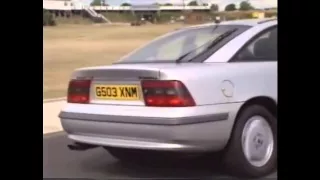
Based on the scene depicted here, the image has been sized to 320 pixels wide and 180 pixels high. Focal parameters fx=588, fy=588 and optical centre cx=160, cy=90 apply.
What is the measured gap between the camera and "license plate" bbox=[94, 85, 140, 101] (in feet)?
14.9

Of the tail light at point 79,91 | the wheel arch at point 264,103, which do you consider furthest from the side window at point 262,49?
the tail light at point 79,91

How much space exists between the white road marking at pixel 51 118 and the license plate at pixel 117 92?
301 cm

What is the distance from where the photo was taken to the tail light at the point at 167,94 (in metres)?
4.36

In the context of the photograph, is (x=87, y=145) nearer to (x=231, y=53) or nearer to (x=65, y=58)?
(x=231, y=53)

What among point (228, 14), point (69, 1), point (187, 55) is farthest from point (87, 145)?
point (69, 1)

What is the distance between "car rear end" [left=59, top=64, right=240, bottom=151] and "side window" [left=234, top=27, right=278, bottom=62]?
647 mm

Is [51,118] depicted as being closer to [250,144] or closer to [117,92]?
[117,92]

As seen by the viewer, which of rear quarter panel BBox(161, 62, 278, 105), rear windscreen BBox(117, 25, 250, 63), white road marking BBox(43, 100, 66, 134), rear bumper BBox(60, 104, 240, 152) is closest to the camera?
rear bumper BBox(60, 104, 240, 152)

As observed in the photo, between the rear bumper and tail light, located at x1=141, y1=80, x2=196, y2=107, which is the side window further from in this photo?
tail light, located at x1=141, y1=80, x2=196, y2=107

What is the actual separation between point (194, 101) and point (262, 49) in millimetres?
1072

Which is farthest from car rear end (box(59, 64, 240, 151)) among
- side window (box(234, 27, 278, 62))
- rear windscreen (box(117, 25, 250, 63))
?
side window (box(234, 27, 278, 62))

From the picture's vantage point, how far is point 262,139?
15.9ft

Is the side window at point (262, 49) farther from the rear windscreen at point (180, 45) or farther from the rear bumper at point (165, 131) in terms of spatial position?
the rear bumper at point (165, 131)

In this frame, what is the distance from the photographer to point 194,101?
4.38 meters
